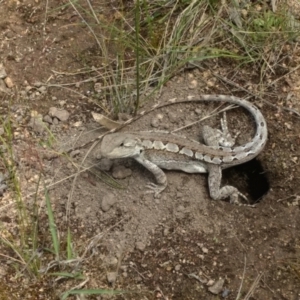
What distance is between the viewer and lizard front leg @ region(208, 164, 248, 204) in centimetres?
464

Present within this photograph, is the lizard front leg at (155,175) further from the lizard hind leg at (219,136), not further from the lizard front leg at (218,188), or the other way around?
the lizard hind leg at (219,136)

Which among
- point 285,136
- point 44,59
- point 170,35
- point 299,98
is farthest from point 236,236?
point 44,59

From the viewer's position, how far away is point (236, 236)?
4367mm

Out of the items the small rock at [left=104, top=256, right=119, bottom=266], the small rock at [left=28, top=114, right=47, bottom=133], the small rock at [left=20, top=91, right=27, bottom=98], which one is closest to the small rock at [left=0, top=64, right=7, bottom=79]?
the small rock at [left=20, top=91, right=27, bottom=98]

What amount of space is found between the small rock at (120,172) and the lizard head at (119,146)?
0.61 ft

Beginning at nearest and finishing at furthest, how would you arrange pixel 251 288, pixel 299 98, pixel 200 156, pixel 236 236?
pixel 251 288 < pixel 236 236 < pixel 200 156 < pixel 299 98

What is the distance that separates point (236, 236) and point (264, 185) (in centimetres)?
68

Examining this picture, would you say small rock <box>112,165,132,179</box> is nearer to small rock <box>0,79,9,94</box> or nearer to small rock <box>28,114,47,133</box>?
small rock <box>28,114,47,133</box>

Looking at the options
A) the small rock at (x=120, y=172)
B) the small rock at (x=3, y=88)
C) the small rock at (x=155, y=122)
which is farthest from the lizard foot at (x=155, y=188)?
the small rock at (x=3, y=88)

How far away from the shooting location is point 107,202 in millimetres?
4480

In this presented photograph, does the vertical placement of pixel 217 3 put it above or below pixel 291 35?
above

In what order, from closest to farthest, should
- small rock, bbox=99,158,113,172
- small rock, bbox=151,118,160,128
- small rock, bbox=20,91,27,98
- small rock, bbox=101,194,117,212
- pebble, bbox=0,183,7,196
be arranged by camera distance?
small rock, bbox=101,194,117,212 < pebble, bbox=0,183,7,196 < small rock, bbox=99,158,113,172 < small rock, bbox=151,118,160,128 < small rock, bbox=20,91,27,98

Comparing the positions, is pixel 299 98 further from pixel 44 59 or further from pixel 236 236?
pixel 44 59

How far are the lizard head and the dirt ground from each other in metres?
0.19
